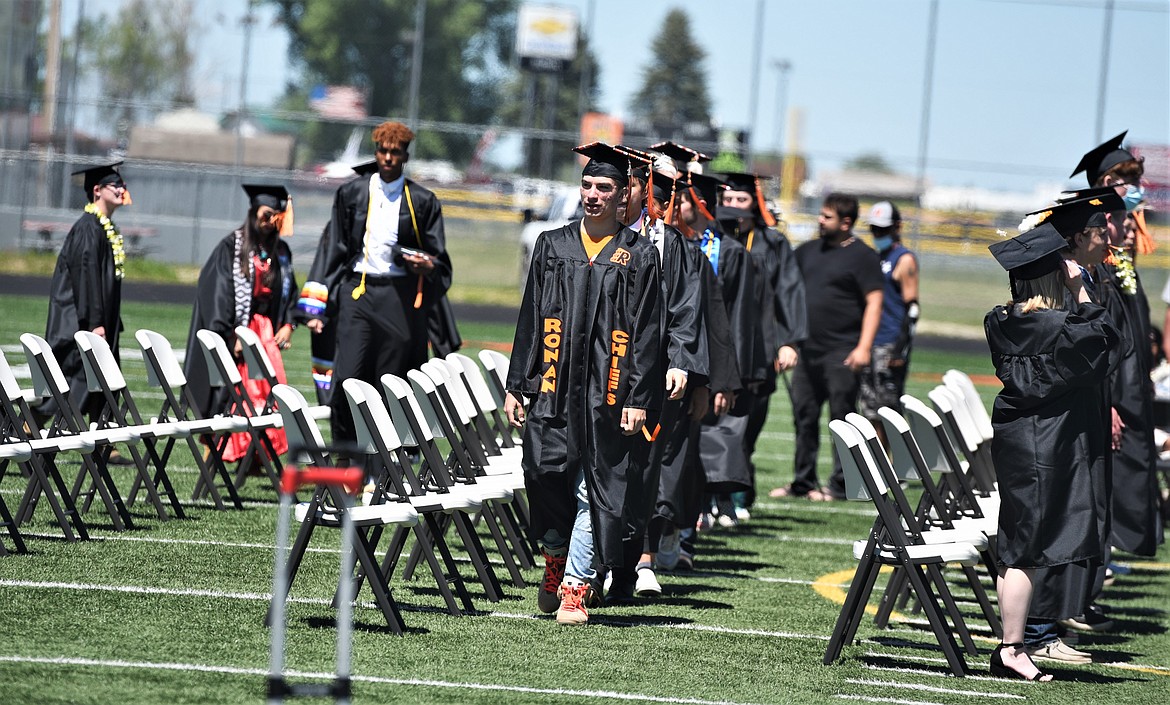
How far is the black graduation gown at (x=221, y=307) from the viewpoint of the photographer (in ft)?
32.8

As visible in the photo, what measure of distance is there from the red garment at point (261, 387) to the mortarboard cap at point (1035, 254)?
5.12 m

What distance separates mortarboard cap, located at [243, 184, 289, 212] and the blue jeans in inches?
174

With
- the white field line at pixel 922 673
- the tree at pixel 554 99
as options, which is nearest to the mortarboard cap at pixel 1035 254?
the white field line at pixel 922 673

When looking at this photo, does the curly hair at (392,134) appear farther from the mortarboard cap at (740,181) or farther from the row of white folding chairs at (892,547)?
the row of white folding chairs at (892,547)

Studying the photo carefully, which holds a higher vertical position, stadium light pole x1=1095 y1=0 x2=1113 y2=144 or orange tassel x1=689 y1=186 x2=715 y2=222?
stadium light pole x1=1095 y1=0 x2=1113 y2=144

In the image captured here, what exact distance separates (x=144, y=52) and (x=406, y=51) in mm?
4872

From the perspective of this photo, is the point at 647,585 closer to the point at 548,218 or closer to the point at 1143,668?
the point at 1143,668

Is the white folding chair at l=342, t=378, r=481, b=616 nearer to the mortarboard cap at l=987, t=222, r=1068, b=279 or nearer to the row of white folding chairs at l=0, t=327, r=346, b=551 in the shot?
the row of white folding chairs at l=0, t=327, r=346, b=551

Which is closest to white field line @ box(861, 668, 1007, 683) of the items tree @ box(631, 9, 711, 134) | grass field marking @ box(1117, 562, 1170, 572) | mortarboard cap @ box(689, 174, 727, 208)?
mortarboard cap @ box(689, 174, 727, 208)

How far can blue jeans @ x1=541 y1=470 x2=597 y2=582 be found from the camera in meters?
6.57

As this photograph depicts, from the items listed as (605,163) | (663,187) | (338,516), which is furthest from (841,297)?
(338,516)

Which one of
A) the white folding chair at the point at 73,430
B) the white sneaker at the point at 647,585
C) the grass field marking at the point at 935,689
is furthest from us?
the white folding chair at the point at 73,430

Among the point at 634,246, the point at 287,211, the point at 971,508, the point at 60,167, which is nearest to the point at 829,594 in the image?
the point at 971,508

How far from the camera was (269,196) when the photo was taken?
10391mm
